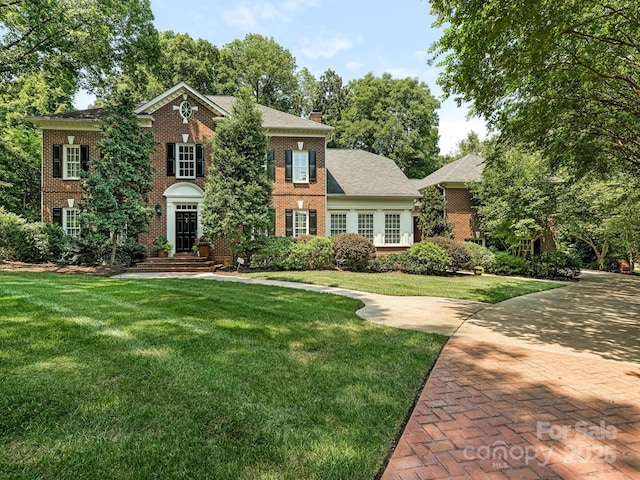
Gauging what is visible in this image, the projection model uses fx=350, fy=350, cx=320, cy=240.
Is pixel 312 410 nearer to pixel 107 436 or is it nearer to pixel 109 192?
pixel 107 436

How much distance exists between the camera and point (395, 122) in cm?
3403

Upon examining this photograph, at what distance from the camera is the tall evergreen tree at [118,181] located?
13.3 m

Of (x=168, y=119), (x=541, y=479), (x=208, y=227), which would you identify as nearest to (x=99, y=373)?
(x=541, y=479)

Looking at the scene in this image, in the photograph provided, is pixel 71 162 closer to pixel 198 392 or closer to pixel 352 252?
pixel 352 252

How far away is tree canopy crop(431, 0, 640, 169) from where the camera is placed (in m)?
5.10

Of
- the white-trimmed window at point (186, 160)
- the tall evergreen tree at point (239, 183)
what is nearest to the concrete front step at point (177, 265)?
the tall evergreen tree at point (239, 183)

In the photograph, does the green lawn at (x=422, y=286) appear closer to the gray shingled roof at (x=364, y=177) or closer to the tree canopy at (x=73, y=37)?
the gray shingled roof at (x=364, y=177)

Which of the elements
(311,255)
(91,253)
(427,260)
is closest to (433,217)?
(427,260)

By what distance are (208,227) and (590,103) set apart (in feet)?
41.9

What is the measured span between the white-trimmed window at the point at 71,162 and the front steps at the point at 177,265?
5.94 m

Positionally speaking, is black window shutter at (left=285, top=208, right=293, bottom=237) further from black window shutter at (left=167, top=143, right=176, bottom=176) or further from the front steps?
black window shutter at (left=167, top=143, right=176, bottom=176)

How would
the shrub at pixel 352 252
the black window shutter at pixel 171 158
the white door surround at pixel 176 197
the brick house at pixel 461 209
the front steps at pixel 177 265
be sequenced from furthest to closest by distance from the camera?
1. the brick house at pixel 461 209
2. the black window shutter at pixel 171 158
3. the white door surround at pixel 176 197
4. the shrub at pixel 352 252
5. the front steps at pixel 177 265

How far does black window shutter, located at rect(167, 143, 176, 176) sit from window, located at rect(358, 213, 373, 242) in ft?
31.7

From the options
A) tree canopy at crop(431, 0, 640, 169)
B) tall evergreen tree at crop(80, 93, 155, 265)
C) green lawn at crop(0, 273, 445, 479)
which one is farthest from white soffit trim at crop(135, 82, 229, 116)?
green lawn at crop(0, 273, 445, 479)
